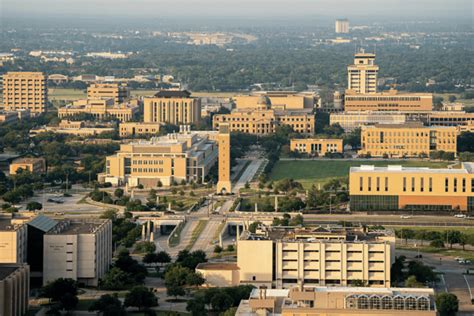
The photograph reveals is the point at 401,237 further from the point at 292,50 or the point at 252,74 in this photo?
the point at 292,50

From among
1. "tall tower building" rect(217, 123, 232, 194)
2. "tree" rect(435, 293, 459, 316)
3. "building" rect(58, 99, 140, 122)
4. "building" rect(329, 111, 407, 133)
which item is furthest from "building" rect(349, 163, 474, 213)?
"building" rect(58, 99, 140, 122)

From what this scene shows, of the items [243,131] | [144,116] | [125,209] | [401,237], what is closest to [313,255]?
[401,237]

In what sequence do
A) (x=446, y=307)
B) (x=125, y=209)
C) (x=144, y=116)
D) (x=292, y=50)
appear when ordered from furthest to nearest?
(x=292, y=50), (x=144, y=116), (x=125, y=209), (x=446, y=307)

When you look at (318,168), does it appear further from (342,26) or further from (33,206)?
(342,26)

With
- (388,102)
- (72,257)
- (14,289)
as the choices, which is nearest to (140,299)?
(14,289)

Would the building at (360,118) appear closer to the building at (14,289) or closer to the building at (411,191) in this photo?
the building at (411,191)

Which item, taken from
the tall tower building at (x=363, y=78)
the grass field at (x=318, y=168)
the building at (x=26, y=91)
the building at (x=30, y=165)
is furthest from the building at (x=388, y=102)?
the building at (x=30, y=165)

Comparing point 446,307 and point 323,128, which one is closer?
point 446,307
